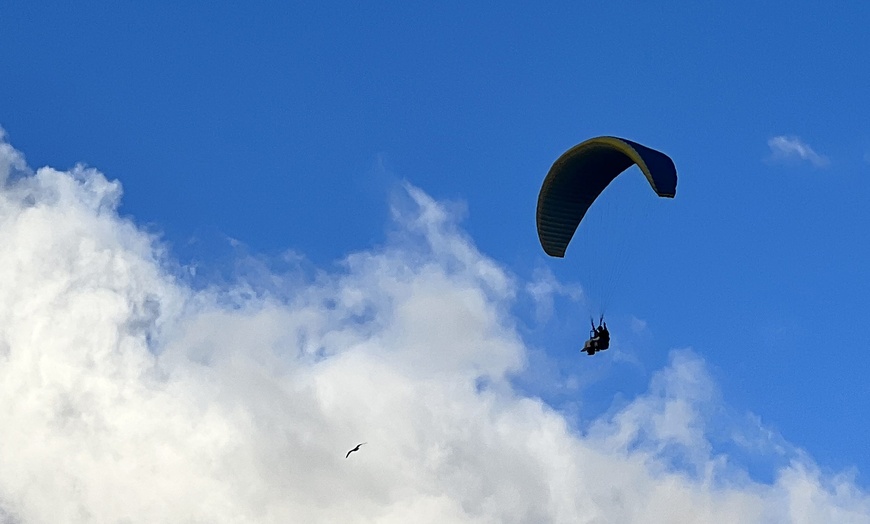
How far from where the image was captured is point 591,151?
3145 inches

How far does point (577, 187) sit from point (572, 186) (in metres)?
0.37

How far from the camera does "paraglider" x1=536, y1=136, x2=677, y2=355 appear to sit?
3137 inches

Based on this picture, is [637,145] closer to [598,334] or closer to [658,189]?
[658,189]

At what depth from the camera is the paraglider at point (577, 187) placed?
79.7 m

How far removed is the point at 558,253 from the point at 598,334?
6060mm

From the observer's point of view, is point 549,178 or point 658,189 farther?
point 549,178

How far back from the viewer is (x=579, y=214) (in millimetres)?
84125

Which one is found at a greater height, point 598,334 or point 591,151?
point 591,151

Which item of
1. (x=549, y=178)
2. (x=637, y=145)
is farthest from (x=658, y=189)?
(x=549, y=178)

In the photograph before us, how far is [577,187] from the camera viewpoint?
83125 mm

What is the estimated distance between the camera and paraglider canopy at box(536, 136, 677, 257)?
80562mm

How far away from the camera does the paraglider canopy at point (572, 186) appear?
80.6 m

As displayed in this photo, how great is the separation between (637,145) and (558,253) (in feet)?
31.6

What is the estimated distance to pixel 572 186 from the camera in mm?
82875
